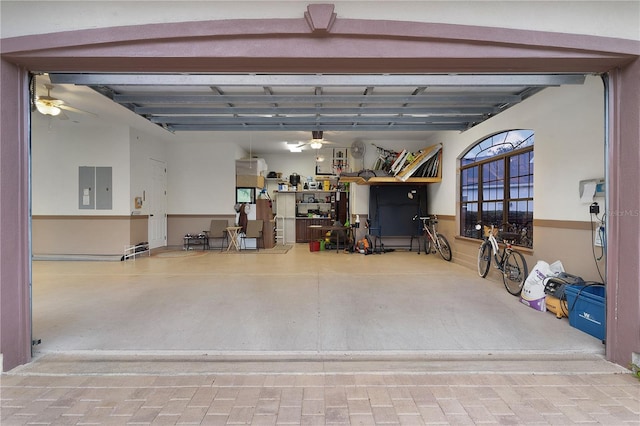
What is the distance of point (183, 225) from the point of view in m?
9.48

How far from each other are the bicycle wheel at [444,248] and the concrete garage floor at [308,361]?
247 cm

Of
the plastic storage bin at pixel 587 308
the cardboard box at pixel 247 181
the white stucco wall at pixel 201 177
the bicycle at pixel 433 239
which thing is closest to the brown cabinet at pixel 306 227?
the cardboard box at pixel 247 181

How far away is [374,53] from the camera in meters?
2.42

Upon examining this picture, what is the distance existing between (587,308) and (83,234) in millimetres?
9350

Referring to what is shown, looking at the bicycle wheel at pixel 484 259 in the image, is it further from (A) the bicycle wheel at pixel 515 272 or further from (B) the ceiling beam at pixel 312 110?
(B) the ceiling beam at pixel 312 110

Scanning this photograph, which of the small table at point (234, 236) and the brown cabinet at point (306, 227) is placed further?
the brown cabinet at point (306, 227)

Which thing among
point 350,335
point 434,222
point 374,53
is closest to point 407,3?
point 374,53

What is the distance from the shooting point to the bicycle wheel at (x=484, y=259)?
542 cm

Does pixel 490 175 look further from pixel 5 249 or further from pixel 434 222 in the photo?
pixel 5 249

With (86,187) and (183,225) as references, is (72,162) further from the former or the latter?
(183,225)

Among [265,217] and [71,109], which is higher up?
[71,109]

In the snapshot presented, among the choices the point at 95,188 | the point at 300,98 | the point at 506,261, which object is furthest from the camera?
the point at 95,188

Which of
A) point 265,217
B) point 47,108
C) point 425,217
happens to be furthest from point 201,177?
point 425,217

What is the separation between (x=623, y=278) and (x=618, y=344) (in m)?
0.53
